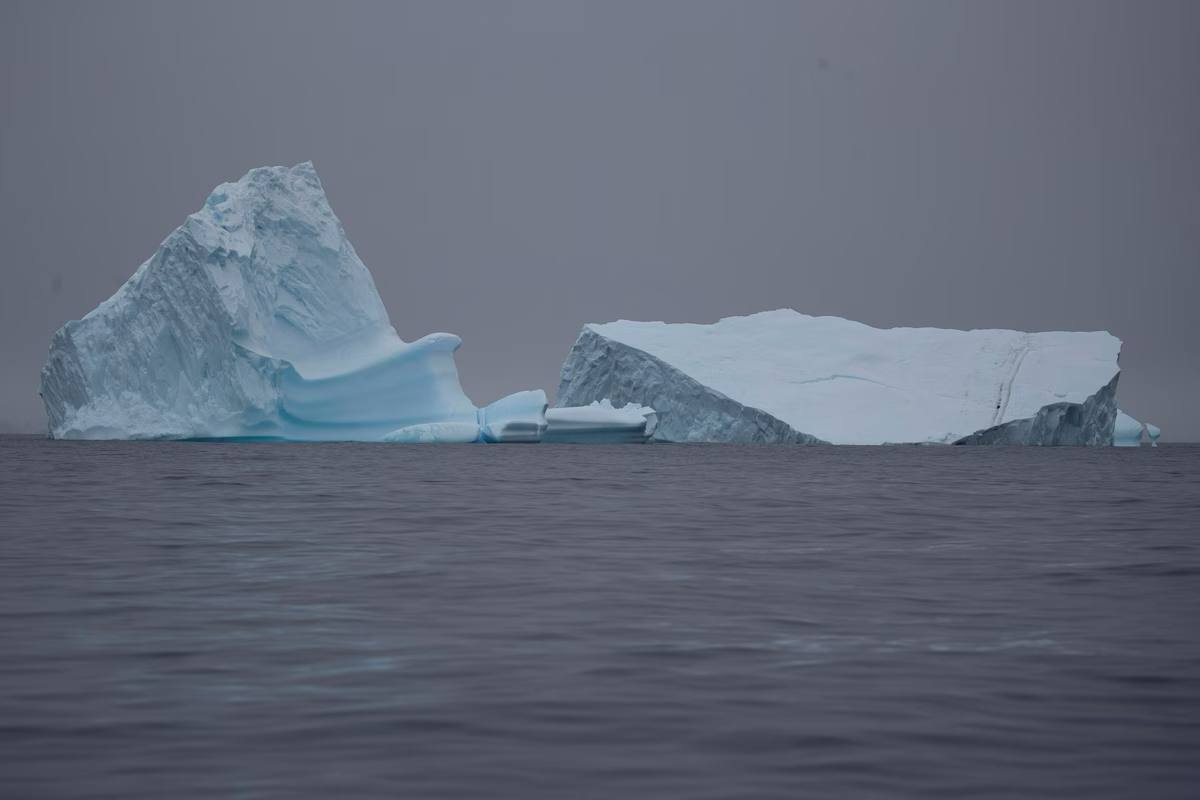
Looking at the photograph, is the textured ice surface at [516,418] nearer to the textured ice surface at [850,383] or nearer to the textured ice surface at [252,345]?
the textured ice surface at [252,345]

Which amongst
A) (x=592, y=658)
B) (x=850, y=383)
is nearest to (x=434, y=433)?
(x=850, y=383)

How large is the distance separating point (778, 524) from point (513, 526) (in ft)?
7.65

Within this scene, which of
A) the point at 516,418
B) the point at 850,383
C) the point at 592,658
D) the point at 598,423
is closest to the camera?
the point at 592,658

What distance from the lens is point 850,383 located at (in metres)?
37.8

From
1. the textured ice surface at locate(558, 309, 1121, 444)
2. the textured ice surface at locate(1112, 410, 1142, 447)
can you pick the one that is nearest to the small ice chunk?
the textured ice surface at locate(558, 309, 1121, 444)

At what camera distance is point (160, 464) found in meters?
22.5

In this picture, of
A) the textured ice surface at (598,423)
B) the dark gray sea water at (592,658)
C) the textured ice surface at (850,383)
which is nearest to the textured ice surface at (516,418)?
the textured ice surface at (598,423)

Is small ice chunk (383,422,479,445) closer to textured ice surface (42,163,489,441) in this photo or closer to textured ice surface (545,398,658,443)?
textured ice surface (42,163,489,441)

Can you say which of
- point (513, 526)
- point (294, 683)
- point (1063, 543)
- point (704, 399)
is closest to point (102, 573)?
point (294, 683)

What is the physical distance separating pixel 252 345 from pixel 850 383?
54.8 ft

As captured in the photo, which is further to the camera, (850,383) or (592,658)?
(850,383)

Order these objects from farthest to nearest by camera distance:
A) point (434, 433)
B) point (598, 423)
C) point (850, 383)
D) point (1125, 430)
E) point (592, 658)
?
point (1125, 430)
point (850, 383)
point (598, 423)
point (434, 433)
point (592, 658)

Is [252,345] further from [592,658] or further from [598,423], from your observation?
[592,658]

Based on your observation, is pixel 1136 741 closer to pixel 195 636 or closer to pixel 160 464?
pixel 195 636
